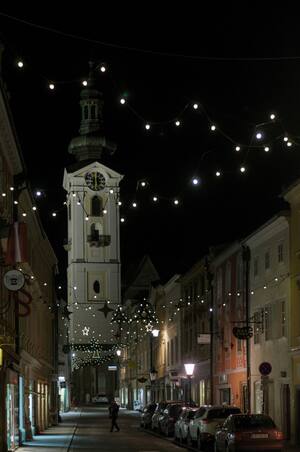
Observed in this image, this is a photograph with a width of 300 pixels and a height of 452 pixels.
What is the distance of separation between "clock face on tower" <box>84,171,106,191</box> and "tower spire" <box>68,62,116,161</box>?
3091 mm

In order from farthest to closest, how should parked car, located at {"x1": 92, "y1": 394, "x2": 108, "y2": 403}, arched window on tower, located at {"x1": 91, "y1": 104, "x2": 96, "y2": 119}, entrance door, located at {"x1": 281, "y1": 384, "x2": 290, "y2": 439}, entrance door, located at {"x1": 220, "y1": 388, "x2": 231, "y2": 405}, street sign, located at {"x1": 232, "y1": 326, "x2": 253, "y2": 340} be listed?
1. parked car, located at {"x1": 92, "y1": 394, "x2": 108, "y2": 403}
2. arched window on tower, located at {"x1": 91, "y1": 104, "x2": 96, "y2": 119}
3. entrance door, located at {"x1": 220, "y1": 388, "x2": 231, "y2": 405}
4. street sign, located at {"x1": 232, "y1": 326, "x2": 253, "y2": 340}
5. entrance door, located at {"x1": 281, "y1": 384, "x2": 290, "y2": 439}

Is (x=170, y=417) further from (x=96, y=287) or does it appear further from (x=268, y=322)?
(x=96, y=287)

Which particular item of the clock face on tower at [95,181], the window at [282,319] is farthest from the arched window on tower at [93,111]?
the window at [282,319]

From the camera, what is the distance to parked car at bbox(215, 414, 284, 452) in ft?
84.6

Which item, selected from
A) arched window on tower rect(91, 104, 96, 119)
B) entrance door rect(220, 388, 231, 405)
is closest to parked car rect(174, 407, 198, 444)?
entrance door rect(220, 388, 231, 405)

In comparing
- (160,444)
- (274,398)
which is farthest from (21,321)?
(274,398)

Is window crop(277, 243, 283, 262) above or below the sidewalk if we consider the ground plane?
above

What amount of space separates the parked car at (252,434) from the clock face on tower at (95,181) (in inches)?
3004

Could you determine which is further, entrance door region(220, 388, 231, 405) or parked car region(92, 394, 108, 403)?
parked car region(92, 394, 108, 403)

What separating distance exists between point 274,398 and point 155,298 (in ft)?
142

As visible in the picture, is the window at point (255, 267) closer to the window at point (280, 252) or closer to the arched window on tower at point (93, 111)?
the window at point (280, 252)

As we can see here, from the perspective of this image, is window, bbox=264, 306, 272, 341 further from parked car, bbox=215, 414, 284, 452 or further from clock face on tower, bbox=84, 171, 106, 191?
clock face on tower, bbox=84, 171, 106, 191

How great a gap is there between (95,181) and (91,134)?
711cm

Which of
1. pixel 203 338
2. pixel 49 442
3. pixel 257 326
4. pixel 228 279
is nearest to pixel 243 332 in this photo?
pixel 257 326
